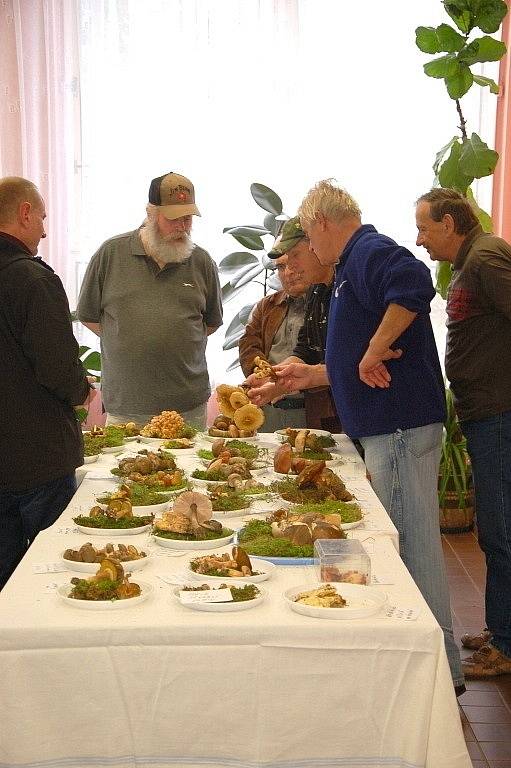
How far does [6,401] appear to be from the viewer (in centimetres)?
276

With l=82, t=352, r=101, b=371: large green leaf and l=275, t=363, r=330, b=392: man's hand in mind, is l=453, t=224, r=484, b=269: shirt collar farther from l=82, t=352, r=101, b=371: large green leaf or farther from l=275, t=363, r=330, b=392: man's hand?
l=82, t=352, r=101, b=371: large green leaf

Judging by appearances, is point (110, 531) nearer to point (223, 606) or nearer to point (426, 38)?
point (223, 606)

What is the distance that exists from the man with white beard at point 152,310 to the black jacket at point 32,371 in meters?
1.13

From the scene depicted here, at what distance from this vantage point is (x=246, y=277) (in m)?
5.29

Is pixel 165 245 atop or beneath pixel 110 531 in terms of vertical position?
atop

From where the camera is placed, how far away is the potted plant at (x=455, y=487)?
5.11 meters

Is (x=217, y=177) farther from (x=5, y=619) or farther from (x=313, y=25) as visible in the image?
(x=5, y=619)

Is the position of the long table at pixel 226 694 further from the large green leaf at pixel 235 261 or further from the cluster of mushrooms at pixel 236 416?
the large green leaf at pixel 235 261

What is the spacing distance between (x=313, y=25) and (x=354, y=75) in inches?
14.6

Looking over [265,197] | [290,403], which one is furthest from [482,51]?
[290,403]

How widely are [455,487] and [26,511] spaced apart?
2.97 metres

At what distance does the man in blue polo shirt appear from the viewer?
9.23ft

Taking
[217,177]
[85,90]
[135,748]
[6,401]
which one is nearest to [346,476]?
[6,401]

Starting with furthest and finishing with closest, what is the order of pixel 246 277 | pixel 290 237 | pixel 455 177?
1. pixel 246 277
2. pixel 455 177
3. pixel 290 237
